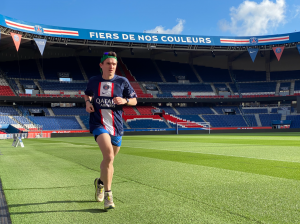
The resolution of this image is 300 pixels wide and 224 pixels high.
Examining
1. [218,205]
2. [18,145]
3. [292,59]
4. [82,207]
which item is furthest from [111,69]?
[292,59]

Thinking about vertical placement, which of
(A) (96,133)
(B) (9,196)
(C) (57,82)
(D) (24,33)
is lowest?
(B) (9,196)

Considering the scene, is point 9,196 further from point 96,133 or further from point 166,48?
point 166,48

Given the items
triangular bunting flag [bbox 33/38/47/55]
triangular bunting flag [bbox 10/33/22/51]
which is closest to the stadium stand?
triangular bunting flag [bbox 33/38/47/55]

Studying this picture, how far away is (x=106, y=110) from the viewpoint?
14.3ft

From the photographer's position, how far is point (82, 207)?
398 centimetres

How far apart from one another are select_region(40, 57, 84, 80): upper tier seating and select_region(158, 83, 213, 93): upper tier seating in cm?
1626

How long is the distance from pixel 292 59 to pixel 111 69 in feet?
210

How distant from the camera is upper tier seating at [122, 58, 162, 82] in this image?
188ft

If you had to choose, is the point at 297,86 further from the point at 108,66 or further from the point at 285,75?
the point at 108,66

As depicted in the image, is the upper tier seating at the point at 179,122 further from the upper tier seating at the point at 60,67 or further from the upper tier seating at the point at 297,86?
the upper tier seating at the point at 297,86

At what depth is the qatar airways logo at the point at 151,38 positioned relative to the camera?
46119 millimetres

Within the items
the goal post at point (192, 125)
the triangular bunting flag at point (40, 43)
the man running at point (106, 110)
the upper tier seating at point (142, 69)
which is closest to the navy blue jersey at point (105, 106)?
the man running at point (106, 110)

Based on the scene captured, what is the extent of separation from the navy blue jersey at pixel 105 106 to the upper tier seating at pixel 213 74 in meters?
57.3

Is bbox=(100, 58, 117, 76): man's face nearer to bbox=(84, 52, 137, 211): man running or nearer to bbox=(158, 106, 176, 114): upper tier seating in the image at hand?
bbox=(84, 52, 137, 211): man running
